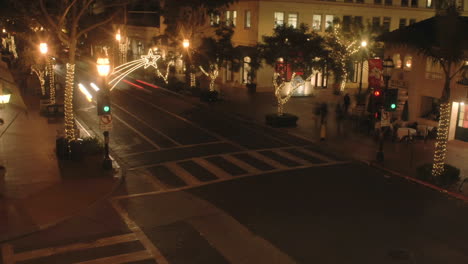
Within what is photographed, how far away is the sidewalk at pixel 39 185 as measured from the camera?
42.4ft

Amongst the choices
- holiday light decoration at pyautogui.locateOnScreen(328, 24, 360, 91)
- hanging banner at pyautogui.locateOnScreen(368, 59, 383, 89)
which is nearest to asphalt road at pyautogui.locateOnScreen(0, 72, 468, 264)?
hanging banner at pyautogui.locateOnScreen(368, 59, 383, 89)

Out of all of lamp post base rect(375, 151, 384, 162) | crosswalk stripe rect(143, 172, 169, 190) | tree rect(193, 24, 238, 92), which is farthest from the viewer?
tree rect(193, 24, 238, 92)

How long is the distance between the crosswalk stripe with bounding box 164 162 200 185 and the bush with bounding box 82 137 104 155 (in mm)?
3224

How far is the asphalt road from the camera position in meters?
11.1

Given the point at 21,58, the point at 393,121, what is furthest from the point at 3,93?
the point at 393,121

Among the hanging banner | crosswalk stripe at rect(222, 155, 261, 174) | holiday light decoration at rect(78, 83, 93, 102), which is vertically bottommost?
crosswalk stripe at rect(222, 155, 261, 174)

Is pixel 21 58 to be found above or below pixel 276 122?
above

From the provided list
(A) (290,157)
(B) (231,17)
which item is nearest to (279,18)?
(B) (231,17)

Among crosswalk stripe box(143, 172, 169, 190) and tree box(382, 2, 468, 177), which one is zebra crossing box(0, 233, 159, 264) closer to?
crosswalk stripe box(143, 172, 169, 190)

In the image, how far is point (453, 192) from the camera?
1614 cm

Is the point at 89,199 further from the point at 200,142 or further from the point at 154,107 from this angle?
the point at 154,107

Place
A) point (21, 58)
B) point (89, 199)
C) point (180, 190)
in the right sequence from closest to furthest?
1. point (89, 199)
2. point (180, 190)
3. point (21, 58)

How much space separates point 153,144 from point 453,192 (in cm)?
1319

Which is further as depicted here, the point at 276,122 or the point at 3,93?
the point at 276,122
